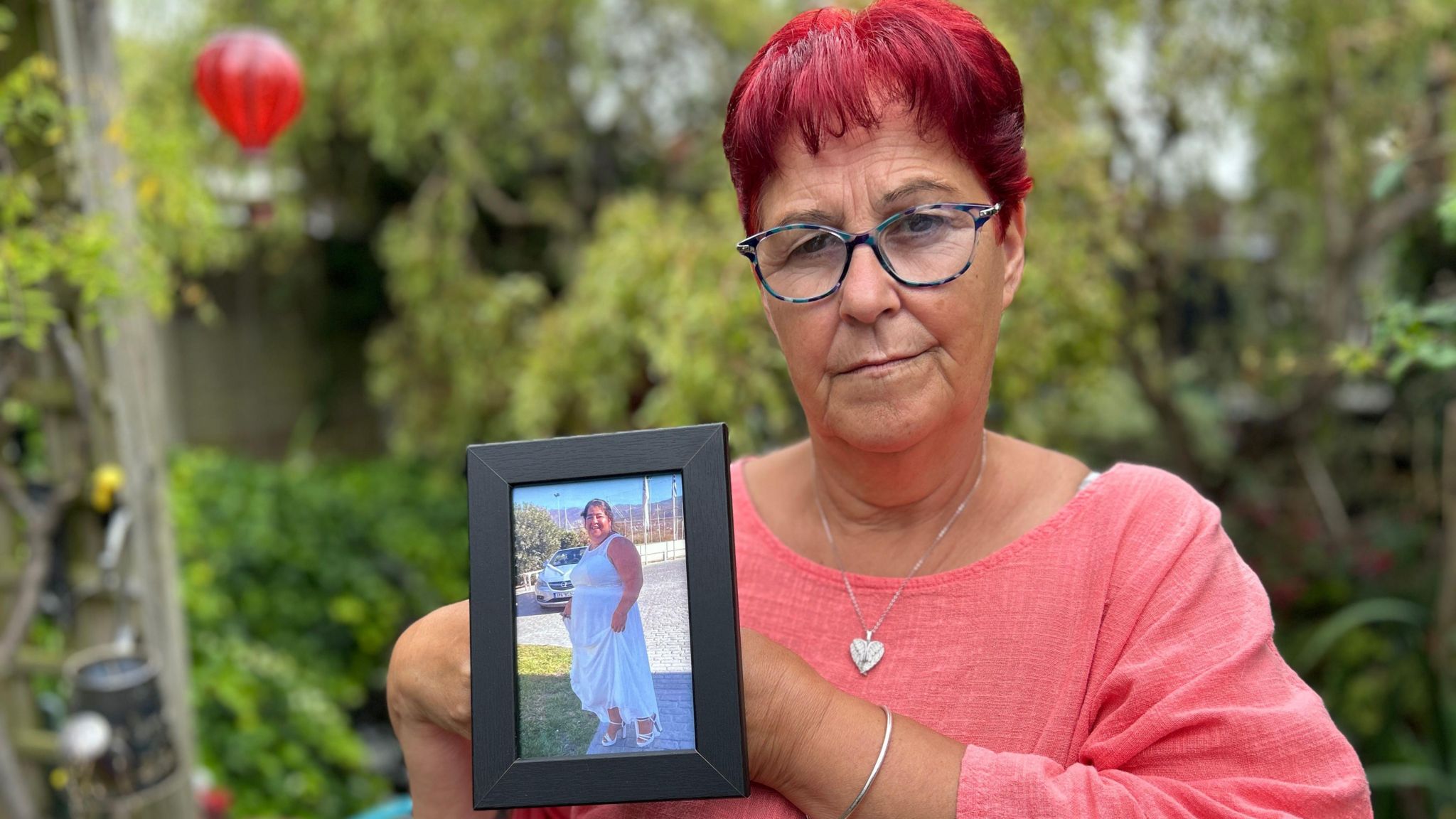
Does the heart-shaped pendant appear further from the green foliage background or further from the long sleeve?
the green foliage background

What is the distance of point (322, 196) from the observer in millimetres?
7797

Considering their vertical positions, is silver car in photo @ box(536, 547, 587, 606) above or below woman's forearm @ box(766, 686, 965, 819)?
above

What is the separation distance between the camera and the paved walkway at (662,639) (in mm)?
941

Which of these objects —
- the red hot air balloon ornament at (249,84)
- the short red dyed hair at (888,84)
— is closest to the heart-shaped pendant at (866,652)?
the short red dyed hair at (888,84)

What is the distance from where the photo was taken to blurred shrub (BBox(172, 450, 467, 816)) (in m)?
4.17

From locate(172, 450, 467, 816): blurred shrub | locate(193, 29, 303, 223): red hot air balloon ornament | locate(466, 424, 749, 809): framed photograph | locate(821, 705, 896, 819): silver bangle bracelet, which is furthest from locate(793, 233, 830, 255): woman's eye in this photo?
locate(172, 450, 467, 816): blurred shrub

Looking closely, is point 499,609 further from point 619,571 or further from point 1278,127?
point 1278,127

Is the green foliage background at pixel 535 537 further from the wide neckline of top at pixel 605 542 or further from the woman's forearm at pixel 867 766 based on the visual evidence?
the woman's forearm at pixel 867 766

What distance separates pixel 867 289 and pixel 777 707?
0.41m

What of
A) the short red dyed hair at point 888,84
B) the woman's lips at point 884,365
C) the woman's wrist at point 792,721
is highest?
the short red dyed hair at point 888,84

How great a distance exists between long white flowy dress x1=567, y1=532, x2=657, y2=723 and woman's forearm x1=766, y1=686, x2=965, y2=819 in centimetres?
15

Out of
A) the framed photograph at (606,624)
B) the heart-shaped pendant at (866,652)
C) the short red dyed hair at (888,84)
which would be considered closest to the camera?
the framed photograph at (606,624)

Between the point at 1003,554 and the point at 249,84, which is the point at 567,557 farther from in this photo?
the point at 249,84

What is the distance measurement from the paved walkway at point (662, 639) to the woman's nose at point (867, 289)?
1.01 ft
